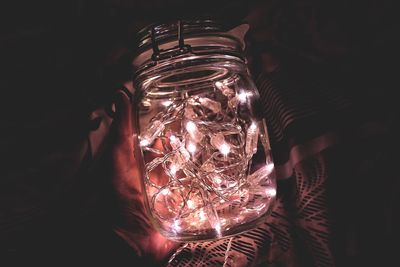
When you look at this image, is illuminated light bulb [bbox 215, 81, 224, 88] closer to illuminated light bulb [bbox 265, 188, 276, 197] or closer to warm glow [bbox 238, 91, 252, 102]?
warm glow [bbox 238, 91, 252, 102]

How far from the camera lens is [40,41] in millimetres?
788

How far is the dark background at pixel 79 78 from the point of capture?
75cm

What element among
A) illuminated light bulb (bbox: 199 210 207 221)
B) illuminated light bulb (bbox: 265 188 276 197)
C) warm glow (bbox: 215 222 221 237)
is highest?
illuminated light bulb (bbox: 265 188 276 197)

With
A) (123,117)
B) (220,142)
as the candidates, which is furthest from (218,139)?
(123,117)

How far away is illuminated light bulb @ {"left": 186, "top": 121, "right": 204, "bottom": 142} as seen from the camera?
0.71m

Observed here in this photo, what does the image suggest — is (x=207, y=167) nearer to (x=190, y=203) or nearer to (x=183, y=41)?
(x=190, y=203)

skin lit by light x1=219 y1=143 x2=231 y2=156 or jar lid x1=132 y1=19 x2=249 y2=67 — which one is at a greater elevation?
jar lid x1=132 y1=19 x2=249 y2=67

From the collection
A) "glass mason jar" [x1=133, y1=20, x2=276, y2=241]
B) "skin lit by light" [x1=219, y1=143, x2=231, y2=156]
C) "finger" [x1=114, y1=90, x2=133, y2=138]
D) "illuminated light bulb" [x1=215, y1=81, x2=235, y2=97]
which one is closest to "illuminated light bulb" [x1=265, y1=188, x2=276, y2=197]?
"glass mason jar" [x1=133, y1=20, x2=276, y2=241]

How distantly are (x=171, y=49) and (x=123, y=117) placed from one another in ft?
0.80

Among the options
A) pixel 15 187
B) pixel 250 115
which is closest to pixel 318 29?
pixel 250 115

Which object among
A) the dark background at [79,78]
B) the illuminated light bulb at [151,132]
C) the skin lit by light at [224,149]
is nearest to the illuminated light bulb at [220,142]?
the skin lit by light at [224,149]

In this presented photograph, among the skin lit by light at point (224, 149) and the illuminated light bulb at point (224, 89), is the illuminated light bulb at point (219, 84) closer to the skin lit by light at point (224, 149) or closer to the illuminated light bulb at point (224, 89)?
the illuminated light bulb at point (224, 89)

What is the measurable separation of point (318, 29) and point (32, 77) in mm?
607

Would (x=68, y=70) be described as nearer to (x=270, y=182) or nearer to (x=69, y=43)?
(x=69, y=43)
